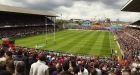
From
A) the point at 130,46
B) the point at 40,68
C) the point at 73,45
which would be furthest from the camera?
the point at 73,45

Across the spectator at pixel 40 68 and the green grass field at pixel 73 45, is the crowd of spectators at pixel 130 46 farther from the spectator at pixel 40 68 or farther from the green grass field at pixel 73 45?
the spectator at pixel 40 68

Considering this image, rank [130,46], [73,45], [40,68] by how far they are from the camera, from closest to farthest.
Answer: [40,68]
[130,46]
[73,45]

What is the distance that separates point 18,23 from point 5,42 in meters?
56.0

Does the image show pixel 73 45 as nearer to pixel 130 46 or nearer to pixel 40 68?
pixel 130 46

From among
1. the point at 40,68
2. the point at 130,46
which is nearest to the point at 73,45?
the point at 130,46

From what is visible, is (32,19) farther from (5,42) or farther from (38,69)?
(38,69)

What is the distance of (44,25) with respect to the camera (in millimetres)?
117812

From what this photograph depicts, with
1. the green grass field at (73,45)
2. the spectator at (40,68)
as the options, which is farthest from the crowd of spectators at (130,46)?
the spectator at (40,68)

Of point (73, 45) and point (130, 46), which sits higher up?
point (130, 46)

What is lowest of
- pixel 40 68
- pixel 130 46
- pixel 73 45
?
pixel 73 45

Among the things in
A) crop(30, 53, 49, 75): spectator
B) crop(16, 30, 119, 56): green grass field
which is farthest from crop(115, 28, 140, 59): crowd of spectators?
crop(30, 53, 49, 75): spectator

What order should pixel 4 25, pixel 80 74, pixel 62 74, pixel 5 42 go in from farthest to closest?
pixel 4 25, pixel 5 42, pixel 80 74, pixel 62 74

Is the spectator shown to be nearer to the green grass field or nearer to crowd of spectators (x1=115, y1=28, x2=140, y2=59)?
crowd of spectators (x1=115, y1=28, x2=140, y2=59)

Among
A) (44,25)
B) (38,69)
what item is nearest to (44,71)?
(38,69)
